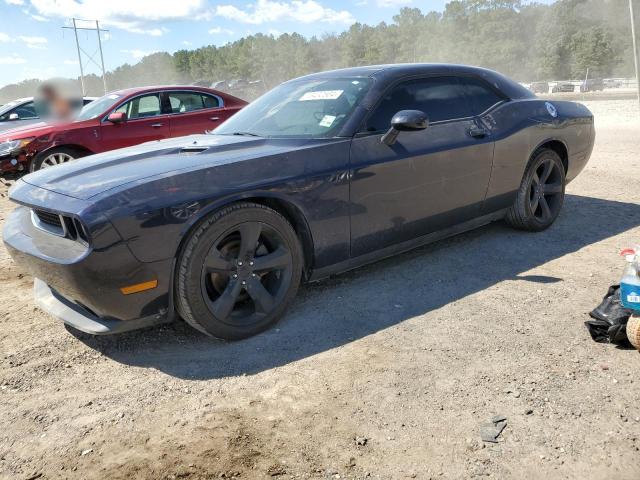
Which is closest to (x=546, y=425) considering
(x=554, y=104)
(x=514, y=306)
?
(x=514, y=306)

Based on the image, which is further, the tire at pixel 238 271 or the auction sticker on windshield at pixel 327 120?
the auction sticker on windshield at pixel 327 120

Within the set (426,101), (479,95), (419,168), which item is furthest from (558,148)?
(419,168)

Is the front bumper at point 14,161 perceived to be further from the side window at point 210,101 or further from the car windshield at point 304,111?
the car windshield at point 304,111

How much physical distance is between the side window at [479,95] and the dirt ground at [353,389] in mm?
1302

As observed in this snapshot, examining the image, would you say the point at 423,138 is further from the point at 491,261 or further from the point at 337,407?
the point at 337,407

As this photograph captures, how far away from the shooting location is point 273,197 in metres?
3.16

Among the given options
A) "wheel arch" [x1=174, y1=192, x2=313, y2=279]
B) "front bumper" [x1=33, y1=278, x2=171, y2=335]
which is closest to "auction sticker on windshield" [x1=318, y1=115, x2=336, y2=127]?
"wheel arch" [x1=174, y1=192, x2=313, y2=279]

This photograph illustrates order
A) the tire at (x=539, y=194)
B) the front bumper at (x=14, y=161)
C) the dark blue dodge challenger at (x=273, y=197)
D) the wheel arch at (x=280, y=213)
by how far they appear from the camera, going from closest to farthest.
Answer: the dark blue dodge challenger at (x=273, y=197) < the wheel arch at (x=280, y=213) < the tire at (x=539, y=194) < the front bumper at (x=14, y=161)

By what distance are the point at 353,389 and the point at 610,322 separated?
1487mm

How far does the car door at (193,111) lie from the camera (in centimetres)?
843

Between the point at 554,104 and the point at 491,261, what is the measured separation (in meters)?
1.83

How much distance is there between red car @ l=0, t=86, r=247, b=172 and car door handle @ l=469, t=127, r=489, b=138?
5.38m

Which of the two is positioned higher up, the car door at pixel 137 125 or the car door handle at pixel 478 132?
the car door handle at pixel 478 132

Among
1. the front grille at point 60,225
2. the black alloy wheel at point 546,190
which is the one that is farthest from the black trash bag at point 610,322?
the front grille at point 60,225
